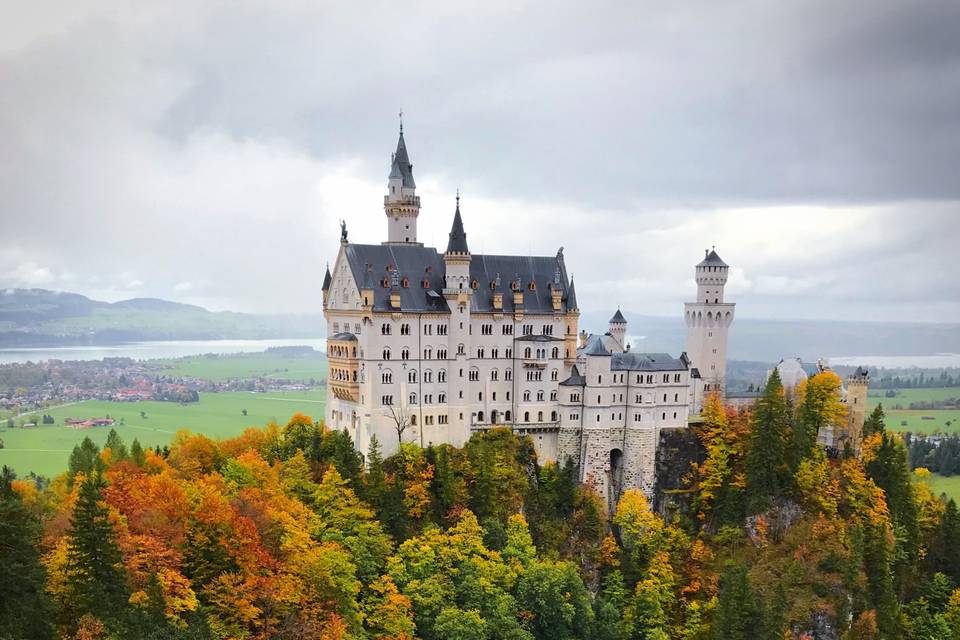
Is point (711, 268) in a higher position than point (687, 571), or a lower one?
higher

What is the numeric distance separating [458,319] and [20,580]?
144 feet

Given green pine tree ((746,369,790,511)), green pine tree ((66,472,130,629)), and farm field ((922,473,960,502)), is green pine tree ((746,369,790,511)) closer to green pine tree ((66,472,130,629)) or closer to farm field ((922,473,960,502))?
green pine tree ((66,472,130,629))

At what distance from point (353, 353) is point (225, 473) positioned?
15.7 m

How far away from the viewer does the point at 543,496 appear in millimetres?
81250

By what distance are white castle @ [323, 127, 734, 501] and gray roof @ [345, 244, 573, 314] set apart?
118mm

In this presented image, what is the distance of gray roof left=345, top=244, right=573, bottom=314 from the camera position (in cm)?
8000

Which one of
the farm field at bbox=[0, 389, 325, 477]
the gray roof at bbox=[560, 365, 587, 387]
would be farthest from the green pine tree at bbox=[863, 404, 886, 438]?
the farm field at bbox=[0, 389, 325, 477]

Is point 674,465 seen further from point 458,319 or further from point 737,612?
point 458,319

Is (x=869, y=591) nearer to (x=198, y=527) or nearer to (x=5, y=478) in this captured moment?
(x=198, y=527)

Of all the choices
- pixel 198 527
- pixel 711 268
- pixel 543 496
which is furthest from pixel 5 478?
pixel 711 268

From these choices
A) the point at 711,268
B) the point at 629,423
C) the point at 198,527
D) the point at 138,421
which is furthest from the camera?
the point at 138,421

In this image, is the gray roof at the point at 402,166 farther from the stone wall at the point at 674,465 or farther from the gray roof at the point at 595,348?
the stone wall at the point at 674,465

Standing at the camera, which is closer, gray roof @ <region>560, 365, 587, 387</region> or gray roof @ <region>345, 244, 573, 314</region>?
gray roof @ <region>345, 244, 573, 314</region>

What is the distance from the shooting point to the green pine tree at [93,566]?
48750 millimetres
